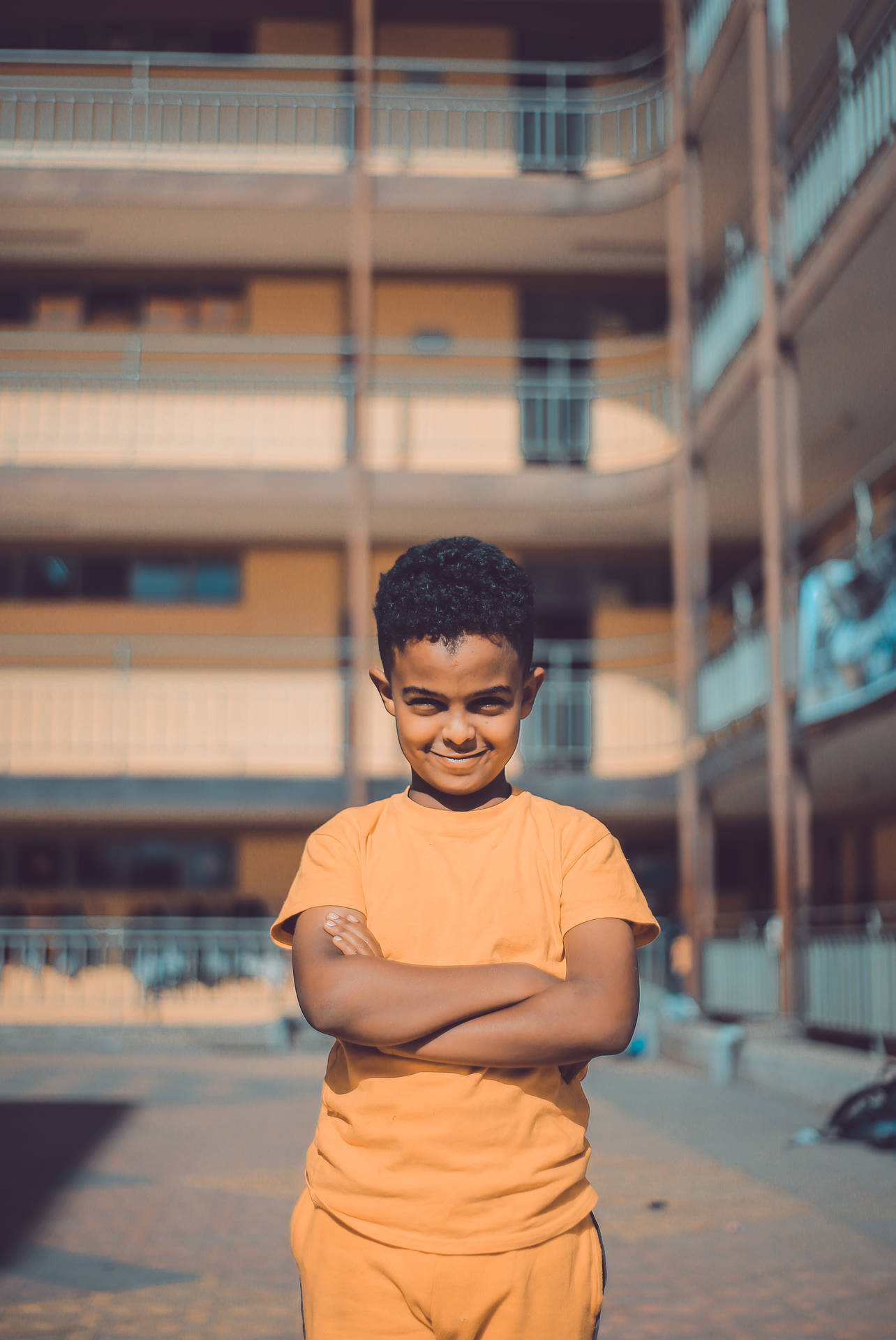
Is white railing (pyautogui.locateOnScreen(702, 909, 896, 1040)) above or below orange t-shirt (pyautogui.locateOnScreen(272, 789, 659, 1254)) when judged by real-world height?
below

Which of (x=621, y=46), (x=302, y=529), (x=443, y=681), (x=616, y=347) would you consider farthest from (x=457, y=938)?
(x=621, y=46)

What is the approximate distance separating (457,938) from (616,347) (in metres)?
19.1

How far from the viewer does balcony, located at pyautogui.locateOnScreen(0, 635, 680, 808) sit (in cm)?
1903

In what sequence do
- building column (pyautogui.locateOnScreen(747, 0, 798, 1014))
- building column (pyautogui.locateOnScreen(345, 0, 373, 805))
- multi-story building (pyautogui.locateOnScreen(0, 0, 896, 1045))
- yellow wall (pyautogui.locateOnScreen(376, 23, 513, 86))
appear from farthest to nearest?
yellow wall (pyautogui.locateOnScreen(376, 23, 513, 86)) → multi-story building (pyautogui.locateOnScreen(0, 0, 896, 1045)) → building column (pyautogui.locateOnScreen(345, 0, 373, 805)) → building column (pyautogui.locateOnScreen(747, 0, 798, 1014))

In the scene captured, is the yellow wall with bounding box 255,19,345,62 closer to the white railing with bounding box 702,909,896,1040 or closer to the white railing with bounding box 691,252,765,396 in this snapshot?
the white railing with bounding box 691,252,765,396

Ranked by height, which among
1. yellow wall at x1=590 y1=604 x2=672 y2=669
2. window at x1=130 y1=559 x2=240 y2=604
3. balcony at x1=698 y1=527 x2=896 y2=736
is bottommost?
balcony at x1=698 y1=527 x2=896 y2=736

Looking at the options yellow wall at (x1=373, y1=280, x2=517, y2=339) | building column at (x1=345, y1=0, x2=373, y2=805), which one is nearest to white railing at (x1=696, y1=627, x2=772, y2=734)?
building column at (x1=345, y1=0, x2=373, y2=805)

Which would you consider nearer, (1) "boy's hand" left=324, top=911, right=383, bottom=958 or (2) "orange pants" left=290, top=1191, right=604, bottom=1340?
(2) "orange pants" left=290, top=1191, right=604, bottom=1340

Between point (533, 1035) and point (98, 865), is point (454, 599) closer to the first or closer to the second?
point (533, 1035)

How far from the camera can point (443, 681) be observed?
1952 mm

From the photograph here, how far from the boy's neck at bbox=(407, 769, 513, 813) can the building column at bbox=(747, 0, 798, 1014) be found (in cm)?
1115

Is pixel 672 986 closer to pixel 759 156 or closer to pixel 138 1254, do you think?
pixel 759 156

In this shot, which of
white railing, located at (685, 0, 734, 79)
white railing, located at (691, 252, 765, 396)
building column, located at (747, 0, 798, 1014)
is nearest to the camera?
building column, located at (747, 0, 798, 1014)

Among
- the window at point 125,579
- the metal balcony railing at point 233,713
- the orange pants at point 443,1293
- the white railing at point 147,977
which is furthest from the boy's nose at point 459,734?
the window at point 125,579
